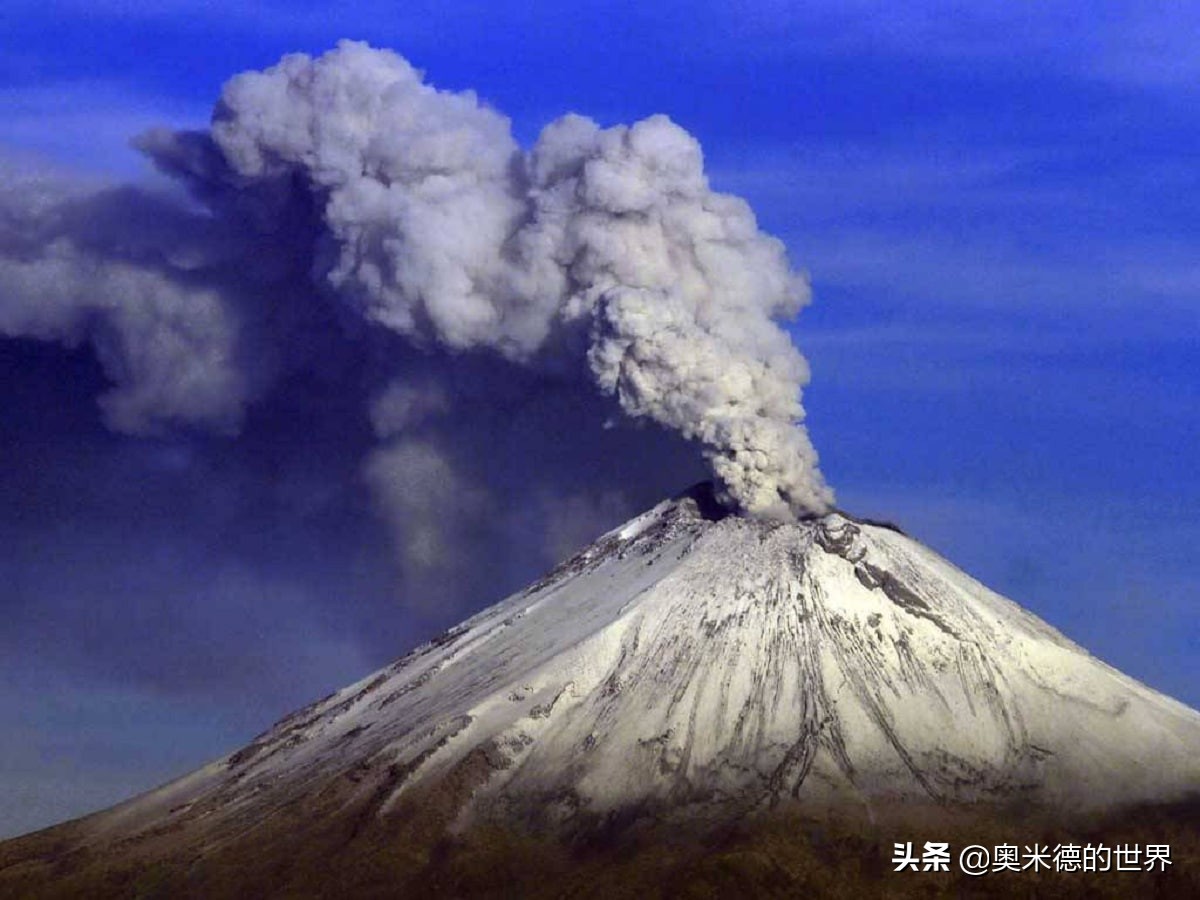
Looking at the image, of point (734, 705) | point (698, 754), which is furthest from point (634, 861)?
point (734, 705)

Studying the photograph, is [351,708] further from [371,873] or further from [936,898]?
[936,898]

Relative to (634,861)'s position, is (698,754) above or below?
above

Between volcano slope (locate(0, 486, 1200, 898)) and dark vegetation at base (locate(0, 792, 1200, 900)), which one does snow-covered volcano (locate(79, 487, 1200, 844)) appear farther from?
dark vegetation at base (locate(0, 792, 1200, 900))

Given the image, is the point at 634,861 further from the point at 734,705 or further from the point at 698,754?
the point at 734,705

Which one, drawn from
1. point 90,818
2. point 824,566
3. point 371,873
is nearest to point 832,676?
point 824,566

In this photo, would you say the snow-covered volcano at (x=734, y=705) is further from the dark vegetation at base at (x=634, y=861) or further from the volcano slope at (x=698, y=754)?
the dark vegetation at base at (x=634, y=861)

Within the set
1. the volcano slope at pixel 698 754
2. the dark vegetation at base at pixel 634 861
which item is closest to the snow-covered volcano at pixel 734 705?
the volcano slope at pixel 698 754
